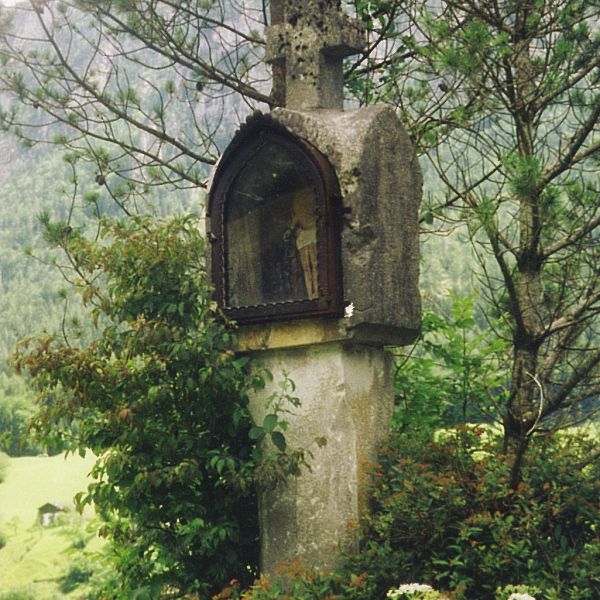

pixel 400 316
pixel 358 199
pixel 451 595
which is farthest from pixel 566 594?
pixel 358 199

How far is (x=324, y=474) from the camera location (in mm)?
5504

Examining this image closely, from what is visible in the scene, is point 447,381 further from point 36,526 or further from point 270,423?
point 36,526

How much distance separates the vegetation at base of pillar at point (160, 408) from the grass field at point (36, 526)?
33.8 feet

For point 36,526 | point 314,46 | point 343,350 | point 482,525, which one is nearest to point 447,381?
point 343,350

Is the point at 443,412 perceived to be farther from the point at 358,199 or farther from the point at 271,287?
the point at 358,199

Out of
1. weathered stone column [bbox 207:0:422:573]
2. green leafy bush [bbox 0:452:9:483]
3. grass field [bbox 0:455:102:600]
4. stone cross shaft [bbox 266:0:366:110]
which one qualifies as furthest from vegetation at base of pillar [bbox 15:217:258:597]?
green leafy bush [bbox 0:452:9:483]

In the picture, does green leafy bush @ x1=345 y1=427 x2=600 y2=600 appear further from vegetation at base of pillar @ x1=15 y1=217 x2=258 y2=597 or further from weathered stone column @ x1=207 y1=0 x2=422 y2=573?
vegetation at base of pillar @ x1=15 y1=217 x2=258 y2=597

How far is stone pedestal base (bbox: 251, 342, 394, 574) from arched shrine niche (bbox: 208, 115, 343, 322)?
334 mm

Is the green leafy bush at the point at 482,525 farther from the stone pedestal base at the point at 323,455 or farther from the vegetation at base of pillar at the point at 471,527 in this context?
the stone pedestal base at the point at 323,455

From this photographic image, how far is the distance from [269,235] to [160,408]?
127 centimetres

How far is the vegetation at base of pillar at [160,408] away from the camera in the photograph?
5.34 metres

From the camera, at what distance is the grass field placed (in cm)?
1703

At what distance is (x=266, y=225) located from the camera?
6.14m

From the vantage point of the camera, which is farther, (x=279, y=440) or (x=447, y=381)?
(x=447, y=381)
